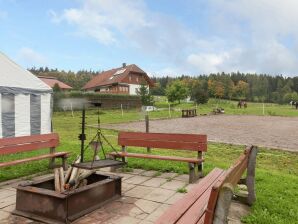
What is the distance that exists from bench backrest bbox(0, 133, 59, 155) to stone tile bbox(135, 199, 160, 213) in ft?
10.4

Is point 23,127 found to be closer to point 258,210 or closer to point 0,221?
point 0,221

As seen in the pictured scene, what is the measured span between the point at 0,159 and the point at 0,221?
5516 mm

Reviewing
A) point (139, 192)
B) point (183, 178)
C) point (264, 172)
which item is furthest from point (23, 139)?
point (264, 172)

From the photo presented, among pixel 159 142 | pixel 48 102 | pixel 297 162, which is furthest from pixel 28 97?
pixel 297 162

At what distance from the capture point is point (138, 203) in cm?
544

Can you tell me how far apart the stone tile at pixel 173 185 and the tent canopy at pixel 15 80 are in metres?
7.52

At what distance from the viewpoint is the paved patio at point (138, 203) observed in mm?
4730

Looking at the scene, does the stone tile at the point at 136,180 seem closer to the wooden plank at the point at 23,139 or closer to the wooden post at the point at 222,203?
the wooden plank at the point at 23,139

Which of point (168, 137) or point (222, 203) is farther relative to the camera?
point (168, 137)

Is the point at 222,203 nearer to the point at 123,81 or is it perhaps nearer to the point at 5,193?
the point at 5,193

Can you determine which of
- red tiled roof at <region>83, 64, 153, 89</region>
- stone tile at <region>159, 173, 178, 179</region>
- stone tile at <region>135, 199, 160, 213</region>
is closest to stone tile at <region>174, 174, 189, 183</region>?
stone tile at <region>159, 173, 178, 179</region>

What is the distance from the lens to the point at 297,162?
9.83m

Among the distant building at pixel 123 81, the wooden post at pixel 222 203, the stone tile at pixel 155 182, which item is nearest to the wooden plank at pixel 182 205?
the wooden post at pixel 222 203

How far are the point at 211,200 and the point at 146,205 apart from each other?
3.00 meters
